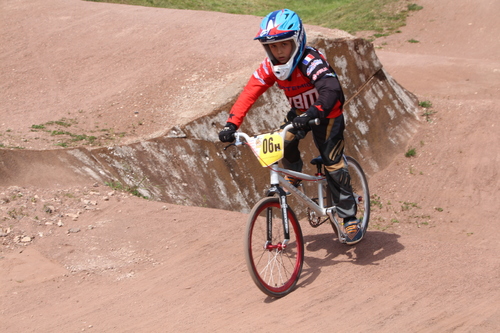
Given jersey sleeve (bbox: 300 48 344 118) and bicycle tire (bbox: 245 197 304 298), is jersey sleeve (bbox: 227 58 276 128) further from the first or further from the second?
bicycle tire (bbox: 245 197 304 298)

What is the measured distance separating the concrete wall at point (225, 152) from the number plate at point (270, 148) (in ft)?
9.36

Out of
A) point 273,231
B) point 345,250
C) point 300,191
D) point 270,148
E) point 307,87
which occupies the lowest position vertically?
point 345,250

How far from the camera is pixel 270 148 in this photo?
4801mm

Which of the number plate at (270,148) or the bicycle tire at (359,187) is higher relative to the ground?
the number plate at (270,148)

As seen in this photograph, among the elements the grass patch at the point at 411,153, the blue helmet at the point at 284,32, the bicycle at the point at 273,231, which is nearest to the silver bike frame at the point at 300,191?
the bicycle at the point at 273,231

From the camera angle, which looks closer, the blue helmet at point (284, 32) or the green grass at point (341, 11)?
the blue helmet at point (284, 32)

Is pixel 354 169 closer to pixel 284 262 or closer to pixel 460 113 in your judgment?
pixel 284 262

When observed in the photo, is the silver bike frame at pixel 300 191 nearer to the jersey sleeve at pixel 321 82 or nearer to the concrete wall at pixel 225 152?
the jersey sleeve at pixel 321 82

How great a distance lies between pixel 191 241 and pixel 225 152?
3.13m

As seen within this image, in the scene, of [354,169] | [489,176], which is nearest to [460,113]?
[489,176]

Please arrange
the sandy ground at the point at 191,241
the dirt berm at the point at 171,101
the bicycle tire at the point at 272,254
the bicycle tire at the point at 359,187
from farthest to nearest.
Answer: the dirt berm at the point at 171,101 < the bicycle tire at the point at 359,187 < the bicycle tire at the point at 272,254 < the sandy ground at the point at 191,241

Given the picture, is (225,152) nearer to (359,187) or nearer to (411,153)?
(359,187)

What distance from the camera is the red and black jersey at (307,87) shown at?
16.5 feet

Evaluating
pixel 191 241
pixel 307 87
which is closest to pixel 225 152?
pixel 191 241
